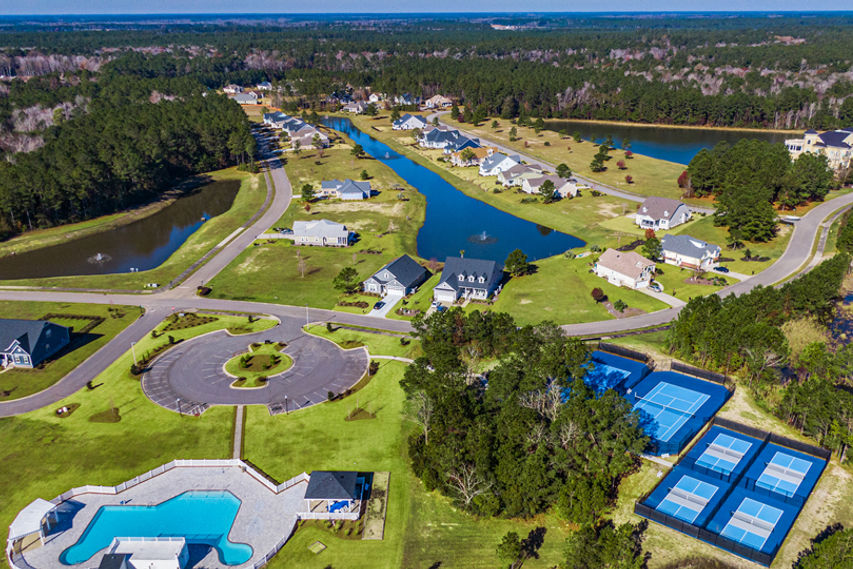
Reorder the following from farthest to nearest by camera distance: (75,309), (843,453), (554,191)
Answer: (554,191) < (75,309) < (843,453)

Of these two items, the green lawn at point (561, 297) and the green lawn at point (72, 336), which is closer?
the green lawn at point (72, 336)

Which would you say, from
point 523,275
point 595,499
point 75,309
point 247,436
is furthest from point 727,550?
point 75,309

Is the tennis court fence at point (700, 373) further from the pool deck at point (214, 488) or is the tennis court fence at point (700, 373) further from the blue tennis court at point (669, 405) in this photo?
the pool deck at point (214, 488)

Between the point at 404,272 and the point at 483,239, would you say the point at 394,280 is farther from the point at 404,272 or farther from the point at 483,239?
the point at 483,239

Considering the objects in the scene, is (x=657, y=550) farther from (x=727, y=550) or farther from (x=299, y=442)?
(x=299, y=442)

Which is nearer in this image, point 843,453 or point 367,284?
point 843,453

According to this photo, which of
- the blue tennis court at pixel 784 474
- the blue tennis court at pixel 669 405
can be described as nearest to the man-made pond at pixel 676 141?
the blue tennis court at pixel 669 405
